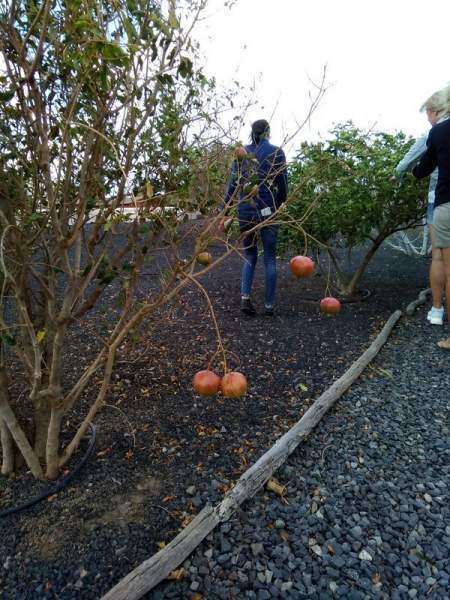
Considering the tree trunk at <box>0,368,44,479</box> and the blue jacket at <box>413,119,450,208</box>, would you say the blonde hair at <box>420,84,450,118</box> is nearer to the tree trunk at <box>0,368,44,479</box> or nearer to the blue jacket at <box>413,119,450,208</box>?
the blue jacket at <box>413,119,450,208</box>

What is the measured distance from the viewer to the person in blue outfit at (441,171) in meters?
3.18

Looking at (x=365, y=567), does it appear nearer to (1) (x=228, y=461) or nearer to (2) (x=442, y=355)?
(1) (x=228, y=461)

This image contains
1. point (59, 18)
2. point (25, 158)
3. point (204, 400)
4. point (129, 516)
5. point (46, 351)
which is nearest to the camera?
point (59, 18)

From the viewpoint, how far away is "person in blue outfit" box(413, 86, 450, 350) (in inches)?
125

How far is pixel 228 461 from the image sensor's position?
7.21 feet

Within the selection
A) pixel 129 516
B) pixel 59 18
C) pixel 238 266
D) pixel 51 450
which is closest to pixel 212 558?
pixel 129 516

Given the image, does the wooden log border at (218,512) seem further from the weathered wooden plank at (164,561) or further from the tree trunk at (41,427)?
the tree trunk at (41,427)

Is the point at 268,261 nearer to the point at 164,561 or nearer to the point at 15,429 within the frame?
the point at 15,429

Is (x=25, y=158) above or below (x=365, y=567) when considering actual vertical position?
above

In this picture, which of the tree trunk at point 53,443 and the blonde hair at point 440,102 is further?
the blonde hair at point 440,102

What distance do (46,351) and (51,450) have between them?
504mm

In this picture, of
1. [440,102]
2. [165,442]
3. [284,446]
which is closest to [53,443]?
[165,442]

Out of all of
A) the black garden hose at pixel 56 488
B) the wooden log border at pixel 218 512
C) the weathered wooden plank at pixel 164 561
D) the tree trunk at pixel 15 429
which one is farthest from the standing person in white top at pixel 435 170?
the tree trunk at pixel 15 429

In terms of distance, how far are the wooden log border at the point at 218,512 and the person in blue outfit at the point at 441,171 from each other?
151 centimetres
